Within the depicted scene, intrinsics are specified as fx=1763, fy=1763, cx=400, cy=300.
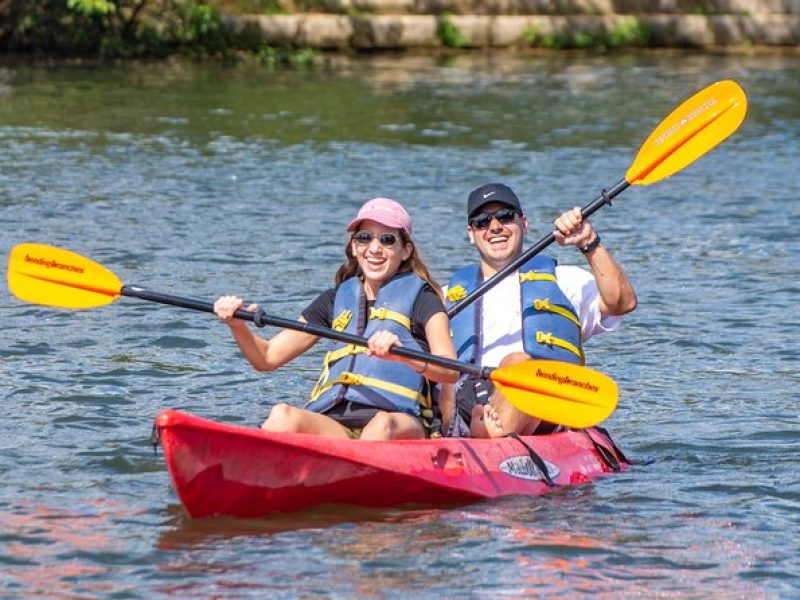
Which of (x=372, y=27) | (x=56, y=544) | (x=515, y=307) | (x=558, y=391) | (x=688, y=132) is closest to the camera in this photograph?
(x=56, y=544)

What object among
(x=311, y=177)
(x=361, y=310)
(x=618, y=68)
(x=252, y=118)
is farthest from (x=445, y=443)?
(x=618, y=68)

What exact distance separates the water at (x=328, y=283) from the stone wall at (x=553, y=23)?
7.71ft

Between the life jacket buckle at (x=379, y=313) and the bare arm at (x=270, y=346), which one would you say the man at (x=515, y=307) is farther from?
the bare arm at (x=270, y=346)

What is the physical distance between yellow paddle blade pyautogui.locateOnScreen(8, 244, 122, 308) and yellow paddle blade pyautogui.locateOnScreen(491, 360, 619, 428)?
1515 millimetres

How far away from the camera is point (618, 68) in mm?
21312

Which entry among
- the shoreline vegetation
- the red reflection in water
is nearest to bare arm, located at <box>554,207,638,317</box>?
the red reflection in water

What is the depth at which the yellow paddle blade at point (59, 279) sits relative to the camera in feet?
20.8

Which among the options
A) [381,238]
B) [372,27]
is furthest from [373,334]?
[372,27]

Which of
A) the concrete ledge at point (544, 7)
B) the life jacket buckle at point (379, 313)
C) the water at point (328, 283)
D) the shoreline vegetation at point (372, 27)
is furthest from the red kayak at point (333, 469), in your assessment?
the concrete ledge at point (544, 7)

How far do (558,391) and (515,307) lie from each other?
651mm

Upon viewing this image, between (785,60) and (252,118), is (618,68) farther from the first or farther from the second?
(252,118)

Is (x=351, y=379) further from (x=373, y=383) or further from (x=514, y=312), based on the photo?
(x=514, y=312)

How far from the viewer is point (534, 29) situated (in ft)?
74.9

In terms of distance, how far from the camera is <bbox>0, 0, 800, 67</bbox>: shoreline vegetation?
21.2 m
